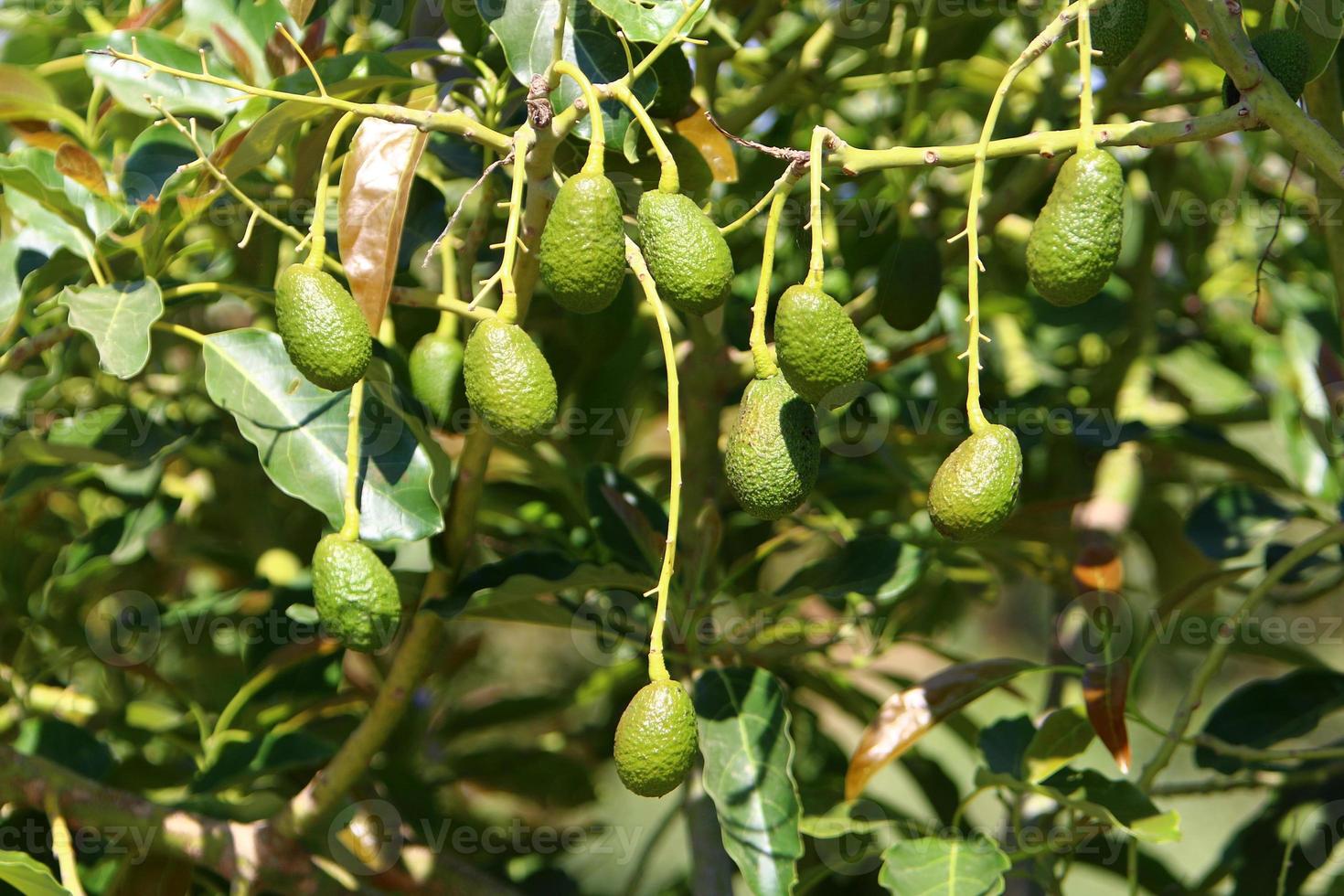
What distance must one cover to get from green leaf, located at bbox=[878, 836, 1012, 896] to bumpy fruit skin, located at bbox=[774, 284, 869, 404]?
0.54 m

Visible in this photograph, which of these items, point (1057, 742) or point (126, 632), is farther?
point (126, 632)

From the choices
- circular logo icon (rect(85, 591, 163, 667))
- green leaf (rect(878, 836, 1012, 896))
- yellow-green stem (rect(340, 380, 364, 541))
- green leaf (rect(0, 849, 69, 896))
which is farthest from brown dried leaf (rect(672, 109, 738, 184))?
circular logo icon (rect(85, 591, 163, 667))

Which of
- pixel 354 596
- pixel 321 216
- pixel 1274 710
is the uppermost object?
pixel 321 216

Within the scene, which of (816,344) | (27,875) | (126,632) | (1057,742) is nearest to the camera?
(816,344)

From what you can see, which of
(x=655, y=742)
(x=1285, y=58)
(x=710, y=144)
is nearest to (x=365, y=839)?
(x=655, y=742)

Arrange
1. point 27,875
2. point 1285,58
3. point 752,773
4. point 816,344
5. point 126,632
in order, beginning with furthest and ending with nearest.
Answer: point 126,632
point 752,773
point 27,875
point 1285,58
point 816,344

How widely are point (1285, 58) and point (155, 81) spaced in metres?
1.03

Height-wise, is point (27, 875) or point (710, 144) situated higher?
point (710, 144)

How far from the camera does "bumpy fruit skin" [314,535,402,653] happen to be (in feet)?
2.99

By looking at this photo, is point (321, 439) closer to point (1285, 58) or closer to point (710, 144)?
point (710, 144)

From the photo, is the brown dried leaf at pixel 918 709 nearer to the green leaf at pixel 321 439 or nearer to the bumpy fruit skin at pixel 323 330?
the green leaf at pixel 321 439

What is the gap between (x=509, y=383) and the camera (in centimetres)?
79

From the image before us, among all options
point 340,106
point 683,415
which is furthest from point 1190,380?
point 340,106

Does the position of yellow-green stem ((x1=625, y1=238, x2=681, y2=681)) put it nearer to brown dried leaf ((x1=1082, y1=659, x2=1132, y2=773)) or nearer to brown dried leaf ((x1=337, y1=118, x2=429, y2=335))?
brown dried leaf ((x1=337, y1=118, x2=429, y2=335))
